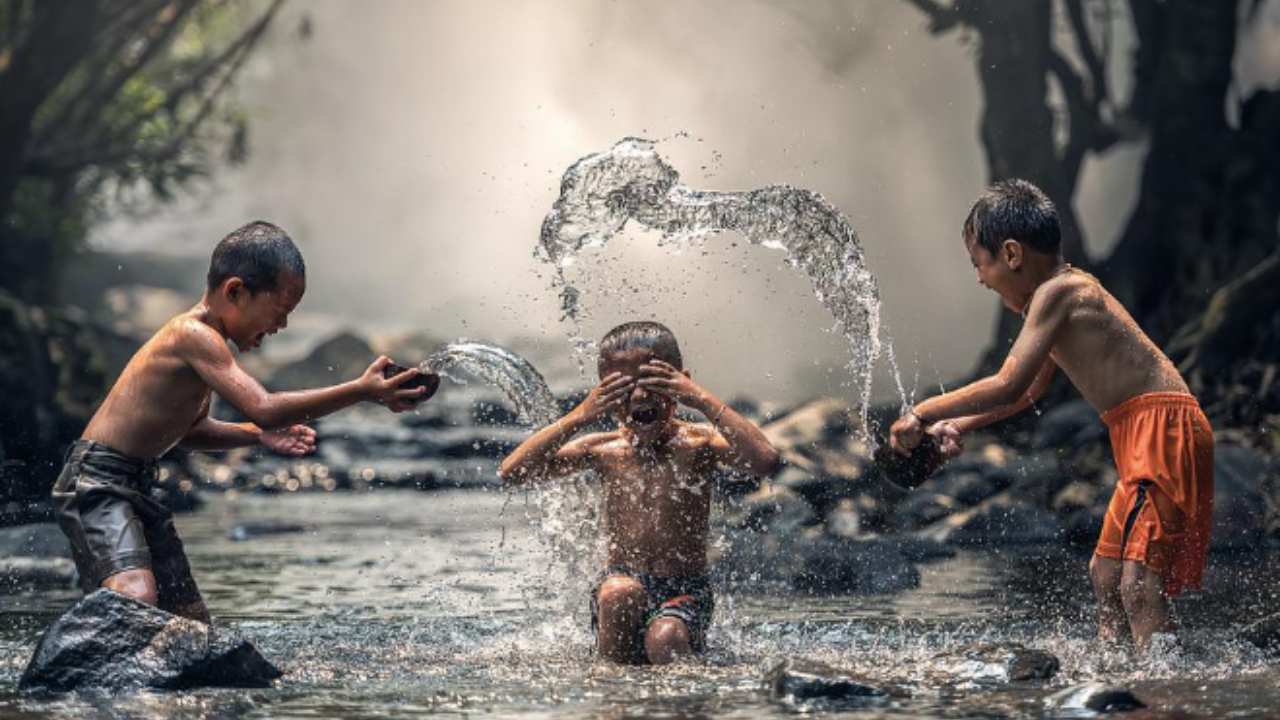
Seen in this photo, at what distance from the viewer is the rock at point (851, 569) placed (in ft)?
28.5

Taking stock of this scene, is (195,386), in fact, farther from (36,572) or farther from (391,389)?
(36,572)

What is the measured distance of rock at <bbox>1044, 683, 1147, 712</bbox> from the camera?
4.89m

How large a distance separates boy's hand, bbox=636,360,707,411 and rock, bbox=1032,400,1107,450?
7634mm

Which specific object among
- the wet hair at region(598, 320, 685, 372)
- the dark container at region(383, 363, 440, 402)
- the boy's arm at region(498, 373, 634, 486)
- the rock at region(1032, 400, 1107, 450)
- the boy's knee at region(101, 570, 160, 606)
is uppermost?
the rock at region(1032, 400, 1107, 450)

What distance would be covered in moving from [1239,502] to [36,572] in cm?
651

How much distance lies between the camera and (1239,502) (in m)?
10.6

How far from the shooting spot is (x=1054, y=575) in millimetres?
9062

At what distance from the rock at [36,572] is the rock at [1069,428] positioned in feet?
23.5

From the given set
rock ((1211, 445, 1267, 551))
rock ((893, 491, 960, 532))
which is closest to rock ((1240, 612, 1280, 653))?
rock ((1211, 445, 1267, 551))

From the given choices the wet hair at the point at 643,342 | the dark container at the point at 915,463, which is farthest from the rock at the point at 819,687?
the wet hair at the point at 643,342

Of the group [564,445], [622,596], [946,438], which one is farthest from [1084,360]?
[564,445]

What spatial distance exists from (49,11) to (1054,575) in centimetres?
1191

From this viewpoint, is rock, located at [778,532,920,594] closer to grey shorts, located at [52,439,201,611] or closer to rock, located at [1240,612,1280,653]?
rock, located at [1240,612,1280,653]

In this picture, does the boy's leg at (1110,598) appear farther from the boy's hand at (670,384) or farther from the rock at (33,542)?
the rock at (33,542)
